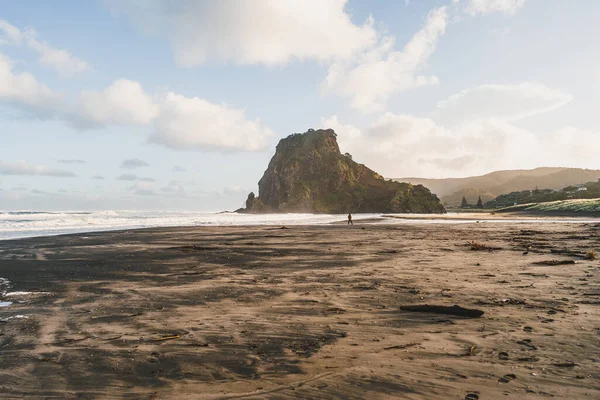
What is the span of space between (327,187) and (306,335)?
137812mm

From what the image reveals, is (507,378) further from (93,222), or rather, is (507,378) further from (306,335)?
(93,222)

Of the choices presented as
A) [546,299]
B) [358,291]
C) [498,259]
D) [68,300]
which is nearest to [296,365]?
[358,291]

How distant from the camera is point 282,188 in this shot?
148 m

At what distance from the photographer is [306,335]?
5.71 m

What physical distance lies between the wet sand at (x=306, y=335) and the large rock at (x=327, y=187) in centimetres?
11499

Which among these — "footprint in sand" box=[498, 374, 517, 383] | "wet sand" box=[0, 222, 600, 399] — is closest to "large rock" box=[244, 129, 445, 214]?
"wet sand" box=[0, 222, 600, 399]

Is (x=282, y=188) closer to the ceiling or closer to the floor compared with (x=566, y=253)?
closer to the ceiling

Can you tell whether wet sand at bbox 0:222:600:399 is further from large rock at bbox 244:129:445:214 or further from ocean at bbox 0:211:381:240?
large rock at bbox 244:129:445:214

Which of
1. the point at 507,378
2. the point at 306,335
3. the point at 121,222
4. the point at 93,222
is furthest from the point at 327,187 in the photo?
the point at 507,378

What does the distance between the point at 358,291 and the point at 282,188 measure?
457ft

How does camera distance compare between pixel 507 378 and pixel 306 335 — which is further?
pixel 306 335

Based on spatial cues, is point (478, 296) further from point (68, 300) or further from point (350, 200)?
point (350, 200)

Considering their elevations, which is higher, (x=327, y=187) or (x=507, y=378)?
(x=327, y=187)

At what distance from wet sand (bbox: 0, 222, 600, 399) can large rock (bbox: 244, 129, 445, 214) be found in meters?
115
